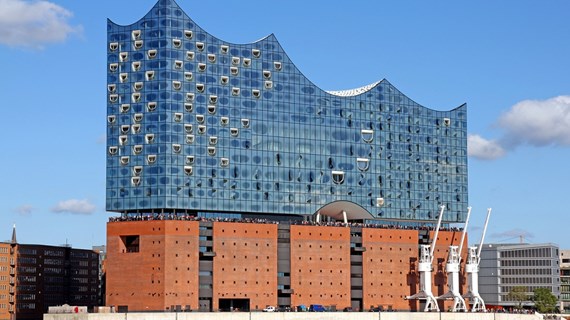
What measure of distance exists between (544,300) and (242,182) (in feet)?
247

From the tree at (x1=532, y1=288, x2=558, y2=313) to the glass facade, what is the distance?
43808 millimetres

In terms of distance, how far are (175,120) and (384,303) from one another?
42.1 metres

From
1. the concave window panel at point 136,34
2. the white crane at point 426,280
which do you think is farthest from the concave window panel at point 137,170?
the white crane at point 426,280

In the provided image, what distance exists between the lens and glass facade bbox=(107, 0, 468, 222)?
5625 inches

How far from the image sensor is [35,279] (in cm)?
17988

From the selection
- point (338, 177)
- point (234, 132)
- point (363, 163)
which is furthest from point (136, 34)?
point (363, 163)

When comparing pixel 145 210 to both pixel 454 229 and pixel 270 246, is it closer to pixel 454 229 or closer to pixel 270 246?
pixel 270 246

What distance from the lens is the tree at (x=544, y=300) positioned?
193625 mm

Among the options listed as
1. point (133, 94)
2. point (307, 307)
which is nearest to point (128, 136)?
point (133, 94)

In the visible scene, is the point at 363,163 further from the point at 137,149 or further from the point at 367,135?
the point at 137,149

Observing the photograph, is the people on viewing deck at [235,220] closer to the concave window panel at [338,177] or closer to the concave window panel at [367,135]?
the concave window panel at [338,177]

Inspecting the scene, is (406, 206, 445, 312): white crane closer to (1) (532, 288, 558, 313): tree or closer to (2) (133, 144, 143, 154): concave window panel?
(1) (532, 288, 558, 313): tree

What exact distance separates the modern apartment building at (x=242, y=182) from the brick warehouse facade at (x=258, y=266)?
0.61 ft

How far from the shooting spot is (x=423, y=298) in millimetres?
156875
